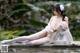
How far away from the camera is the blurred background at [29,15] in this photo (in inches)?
627

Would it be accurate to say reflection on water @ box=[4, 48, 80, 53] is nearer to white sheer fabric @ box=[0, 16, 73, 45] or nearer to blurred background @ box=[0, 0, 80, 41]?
white sheer fabric @ box=[0, 16, 73, 45]

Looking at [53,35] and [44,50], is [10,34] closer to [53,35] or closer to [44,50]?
[53,35]

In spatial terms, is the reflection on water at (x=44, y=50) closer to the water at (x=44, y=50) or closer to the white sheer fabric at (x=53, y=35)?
the water at (x=44, y=50)

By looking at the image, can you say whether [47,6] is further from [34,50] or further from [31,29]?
[34,50]

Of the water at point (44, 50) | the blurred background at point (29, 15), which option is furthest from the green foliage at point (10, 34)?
the water at point (44, 50)

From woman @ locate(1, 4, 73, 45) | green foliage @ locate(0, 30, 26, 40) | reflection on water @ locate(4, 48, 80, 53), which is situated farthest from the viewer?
green foliage @ locate(0, 30, 26, 40)

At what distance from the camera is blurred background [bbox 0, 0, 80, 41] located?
15928 millimetres

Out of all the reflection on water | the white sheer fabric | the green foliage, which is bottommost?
the reflection on water

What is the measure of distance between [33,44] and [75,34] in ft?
18.5

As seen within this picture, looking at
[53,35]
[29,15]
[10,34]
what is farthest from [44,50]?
[29,15]

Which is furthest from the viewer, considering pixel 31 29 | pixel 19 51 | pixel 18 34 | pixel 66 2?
pixel 66 2

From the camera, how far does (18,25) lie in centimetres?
1639

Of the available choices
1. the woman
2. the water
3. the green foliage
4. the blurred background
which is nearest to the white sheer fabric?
the woman

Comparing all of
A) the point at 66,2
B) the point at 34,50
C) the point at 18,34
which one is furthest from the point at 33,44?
the point at 66,2
